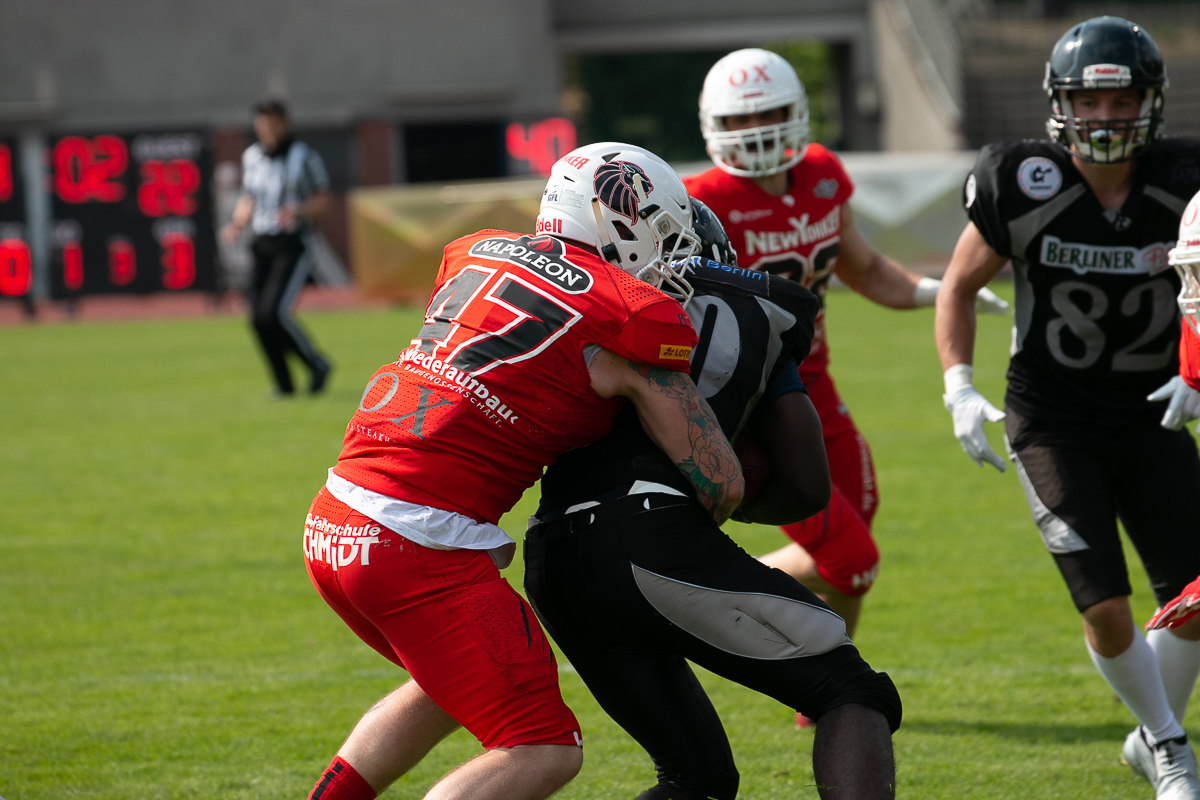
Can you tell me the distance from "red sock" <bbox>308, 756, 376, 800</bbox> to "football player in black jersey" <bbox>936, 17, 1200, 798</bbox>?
181cm

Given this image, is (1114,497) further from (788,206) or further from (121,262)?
(121,262)

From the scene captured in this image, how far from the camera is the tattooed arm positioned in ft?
8.61

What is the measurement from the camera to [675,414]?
8.59 feet

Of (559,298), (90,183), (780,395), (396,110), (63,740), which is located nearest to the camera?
(559,298)

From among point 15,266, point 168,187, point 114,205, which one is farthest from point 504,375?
point 15,266

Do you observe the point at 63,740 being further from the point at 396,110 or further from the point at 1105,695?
the point at 396,110

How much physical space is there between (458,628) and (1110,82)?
7.15 feet

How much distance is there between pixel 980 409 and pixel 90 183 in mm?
20996

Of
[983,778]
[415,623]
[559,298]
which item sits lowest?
[983,778]

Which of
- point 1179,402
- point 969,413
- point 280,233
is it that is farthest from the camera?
point 280,233

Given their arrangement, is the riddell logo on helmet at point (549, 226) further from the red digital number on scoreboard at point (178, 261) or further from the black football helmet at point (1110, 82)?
the red digital number on scoreboard at point (178, 261)

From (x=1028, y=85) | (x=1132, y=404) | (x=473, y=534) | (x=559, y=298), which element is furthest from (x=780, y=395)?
(x=1028, y=85)

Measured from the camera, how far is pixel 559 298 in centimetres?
262

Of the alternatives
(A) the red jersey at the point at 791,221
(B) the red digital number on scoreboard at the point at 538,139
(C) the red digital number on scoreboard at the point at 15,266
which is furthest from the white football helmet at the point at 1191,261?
(B) the red digital number on scoreboard at the point at 538,139
